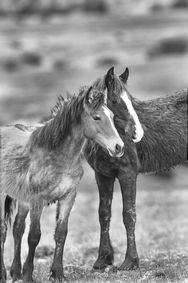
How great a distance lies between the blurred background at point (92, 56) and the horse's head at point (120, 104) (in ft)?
32.2

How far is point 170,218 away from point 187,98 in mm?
7871

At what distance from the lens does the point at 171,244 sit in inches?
466

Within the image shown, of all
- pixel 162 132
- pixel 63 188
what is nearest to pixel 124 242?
pixel 162 132

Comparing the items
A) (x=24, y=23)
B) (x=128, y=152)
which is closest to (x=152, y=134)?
(x=128, y=152)

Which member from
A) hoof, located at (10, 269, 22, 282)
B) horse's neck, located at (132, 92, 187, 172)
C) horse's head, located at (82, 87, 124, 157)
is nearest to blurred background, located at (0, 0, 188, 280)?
horse's neck, located at (132, 92, 187, 172)

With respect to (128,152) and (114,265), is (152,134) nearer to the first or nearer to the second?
(128,152)

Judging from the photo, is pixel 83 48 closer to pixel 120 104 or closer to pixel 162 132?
pixel 162 132

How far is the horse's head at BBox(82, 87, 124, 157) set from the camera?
710 cm

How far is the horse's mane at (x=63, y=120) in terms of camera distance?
738cm

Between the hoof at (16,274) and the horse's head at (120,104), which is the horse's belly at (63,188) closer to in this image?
the horse's head at (120,104)

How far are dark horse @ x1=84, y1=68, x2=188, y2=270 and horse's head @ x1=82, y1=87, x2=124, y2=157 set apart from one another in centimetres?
45

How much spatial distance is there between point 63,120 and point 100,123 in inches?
Result: 26.6

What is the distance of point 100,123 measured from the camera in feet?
23.7

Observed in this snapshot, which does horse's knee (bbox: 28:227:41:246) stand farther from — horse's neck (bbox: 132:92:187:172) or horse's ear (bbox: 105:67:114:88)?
horse's ear (bbox: 105:67:114:88)
